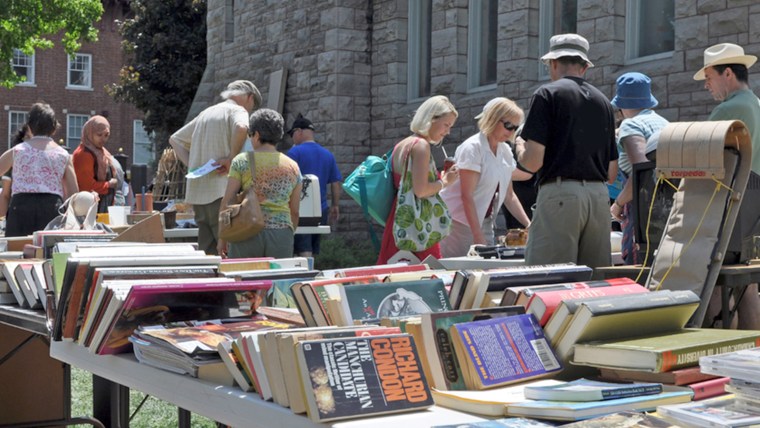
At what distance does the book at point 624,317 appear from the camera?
209 cm

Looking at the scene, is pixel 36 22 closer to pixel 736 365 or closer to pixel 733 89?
pixel 733 89

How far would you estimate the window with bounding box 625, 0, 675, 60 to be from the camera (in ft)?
33.4

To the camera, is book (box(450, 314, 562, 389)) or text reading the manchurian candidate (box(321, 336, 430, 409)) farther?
book (box(450, 314, 562, 389))

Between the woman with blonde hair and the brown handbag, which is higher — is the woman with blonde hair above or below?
above

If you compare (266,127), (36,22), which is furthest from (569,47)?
(36,22)

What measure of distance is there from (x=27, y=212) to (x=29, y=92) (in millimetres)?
34354

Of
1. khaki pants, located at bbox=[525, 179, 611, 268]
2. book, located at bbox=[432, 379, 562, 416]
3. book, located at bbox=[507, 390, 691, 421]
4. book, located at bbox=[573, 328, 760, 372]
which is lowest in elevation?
book, located at bbox=[432, 379, 562, 416]

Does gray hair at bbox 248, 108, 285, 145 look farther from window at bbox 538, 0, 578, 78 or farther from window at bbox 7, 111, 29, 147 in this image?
window at bbox 7, 111, 29, 147

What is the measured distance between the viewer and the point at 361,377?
1894mm

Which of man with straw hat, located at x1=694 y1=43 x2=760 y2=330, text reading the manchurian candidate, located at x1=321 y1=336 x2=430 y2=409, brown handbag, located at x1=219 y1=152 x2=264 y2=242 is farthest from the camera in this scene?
brown handbag, located at x1=219 y1=152 x2=264 y2=242

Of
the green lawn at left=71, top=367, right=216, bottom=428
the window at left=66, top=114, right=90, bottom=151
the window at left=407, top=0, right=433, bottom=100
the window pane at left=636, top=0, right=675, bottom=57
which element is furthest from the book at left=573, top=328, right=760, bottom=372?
the window at left=66, top=114, right=90, bottom=151

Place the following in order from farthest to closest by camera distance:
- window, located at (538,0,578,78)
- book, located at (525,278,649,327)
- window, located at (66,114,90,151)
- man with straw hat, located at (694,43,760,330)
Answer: window, located at (66,114,90,151), window, located at (538,0,578,78), man with straw hat, located at (694,43,760,330), book, located at (525,278,649,327)

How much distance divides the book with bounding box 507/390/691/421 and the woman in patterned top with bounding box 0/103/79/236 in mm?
6367

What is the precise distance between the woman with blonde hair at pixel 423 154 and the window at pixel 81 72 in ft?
121
